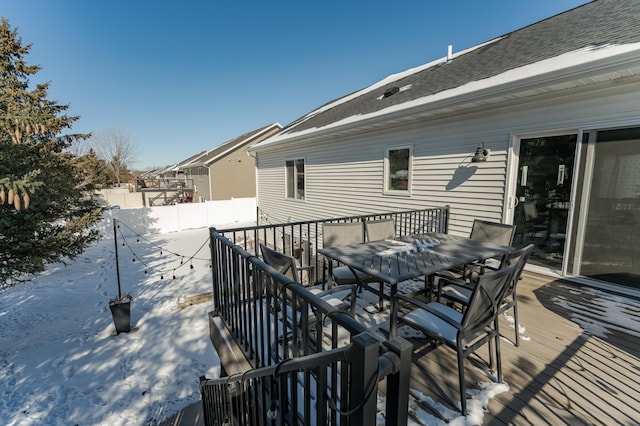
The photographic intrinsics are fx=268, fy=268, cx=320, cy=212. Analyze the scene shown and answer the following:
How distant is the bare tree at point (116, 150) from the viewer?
26969mm

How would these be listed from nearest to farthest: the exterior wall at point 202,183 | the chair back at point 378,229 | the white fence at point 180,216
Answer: the chair back at point 378,229
the white fence at point 180,216
the exterior wall at point 202,183

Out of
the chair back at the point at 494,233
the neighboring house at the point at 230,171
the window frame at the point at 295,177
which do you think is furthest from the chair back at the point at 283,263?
the neighboring house at the point at 230,171

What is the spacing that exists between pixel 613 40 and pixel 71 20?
1269 cm

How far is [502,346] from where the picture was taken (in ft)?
8.29

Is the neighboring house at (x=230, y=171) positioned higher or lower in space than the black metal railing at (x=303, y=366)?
higher

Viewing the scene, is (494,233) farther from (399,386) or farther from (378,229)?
(399,386)

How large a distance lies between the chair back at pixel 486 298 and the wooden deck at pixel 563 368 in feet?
1.71

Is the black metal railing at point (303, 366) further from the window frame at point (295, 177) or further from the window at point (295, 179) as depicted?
the window at point (295, 179)

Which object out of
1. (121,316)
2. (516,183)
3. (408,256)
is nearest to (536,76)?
(516,183)

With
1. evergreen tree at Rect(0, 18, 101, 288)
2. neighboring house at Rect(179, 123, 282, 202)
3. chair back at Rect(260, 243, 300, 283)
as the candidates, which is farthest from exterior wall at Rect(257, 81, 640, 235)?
neighboring house at Rect(179, 123, 282, 202)

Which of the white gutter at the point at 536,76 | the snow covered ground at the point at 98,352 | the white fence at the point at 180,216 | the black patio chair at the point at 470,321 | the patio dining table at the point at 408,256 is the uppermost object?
the white gutter at the point at 536,76

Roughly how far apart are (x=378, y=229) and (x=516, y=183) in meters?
2.41

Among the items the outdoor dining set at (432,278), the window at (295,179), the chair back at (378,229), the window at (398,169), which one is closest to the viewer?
the outdoor dining set at (432,278)

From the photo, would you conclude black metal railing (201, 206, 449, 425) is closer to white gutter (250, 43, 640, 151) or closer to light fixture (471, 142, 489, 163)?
light fixture (471, 142, 489, 163)
